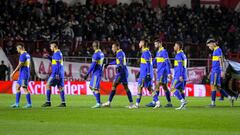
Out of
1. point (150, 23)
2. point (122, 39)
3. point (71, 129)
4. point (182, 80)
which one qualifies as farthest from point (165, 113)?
point (150, 23)

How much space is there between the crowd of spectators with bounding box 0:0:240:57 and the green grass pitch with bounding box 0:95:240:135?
47.4 ft

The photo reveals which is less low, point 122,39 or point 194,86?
point 122,39

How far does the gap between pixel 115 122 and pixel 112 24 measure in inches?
865

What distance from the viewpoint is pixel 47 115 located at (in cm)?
1802

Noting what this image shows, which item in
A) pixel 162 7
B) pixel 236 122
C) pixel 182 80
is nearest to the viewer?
pixel 236 122

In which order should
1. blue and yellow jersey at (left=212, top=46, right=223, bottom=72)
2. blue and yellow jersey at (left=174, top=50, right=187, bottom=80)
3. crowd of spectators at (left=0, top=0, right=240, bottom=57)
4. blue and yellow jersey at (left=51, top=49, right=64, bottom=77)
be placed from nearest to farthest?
1. blue and yellow jersey at (left=174, top=50, right=187, bottom=80)
2. blue and yellow jersey at (left=51, top=49, right=64, bottom=77)
3. blue and yellow jersey at (left=212, top=46, right=223, bottom=72)
4. crowd of spectators at (left=0, top=0, right=240, bottom=57)

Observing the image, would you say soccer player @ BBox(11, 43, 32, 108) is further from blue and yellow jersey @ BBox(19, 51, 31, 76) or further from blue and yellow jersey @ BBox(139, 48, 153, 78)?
blue and yellow jersey @ BBox(139, 48, 153, 78)

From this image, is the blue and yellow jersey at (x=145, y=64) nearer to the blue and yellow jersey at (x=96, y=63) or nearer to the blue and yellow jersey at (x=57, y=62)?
the blue and yellow jersey at (x=96, y=63)

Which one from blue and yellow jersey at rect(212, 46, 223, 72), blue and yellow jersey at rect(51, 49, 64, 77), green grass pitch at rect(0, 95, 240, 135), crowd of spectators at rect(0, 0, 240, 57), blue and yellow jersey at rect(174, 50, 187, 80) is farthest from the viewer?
crowd of spectators at rect(0, 0, 240, 57)

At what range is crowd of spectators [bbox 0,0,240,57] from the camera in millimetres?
34500

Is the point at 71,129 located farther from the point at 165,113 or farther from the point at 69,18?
the point at 69,18

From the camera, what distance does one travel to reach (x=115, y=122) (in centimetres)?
1594

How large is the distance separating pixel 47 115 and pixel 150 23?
2246 cm

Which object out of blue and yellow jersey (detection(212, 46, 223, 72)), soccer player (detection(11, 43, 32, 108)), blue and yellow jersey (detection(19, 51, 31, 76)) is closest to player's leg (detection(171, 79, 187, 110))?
blue and yellow jersey (detection(212, 46, 223, 72))
